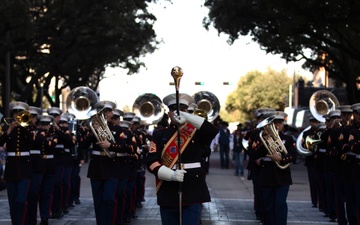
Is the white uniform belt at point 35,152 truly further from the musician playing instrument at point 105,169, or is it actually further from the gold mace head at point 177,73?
the gold mace head at point 177,73

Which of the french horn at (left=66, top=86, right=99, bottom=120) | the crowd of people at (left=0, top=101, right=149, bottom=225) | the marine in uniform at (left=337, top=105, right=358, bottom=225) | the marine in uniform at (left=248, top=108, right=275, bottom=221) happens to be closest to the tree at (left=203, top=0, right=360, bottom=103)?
the french horn at (left=66, top=86, right=99, bottom=120)

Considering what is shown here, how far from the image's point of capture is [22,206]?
1094 cm

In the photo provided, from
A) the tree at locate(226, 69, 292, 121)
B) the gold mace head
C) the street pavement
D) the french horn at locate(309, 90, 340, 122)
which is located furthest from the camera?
the tree at locate(226, 69, 292, 121)

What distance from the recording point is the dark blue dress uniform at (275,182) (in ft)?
35.7

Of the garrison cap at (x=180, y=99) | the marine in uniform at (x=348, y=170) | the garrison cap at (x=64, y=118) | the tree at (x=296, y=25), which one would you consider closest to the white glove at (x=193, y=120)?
the garrison cap at (x=180, y=99)

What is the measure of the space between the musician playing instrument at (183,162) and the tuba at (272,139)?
3.06m

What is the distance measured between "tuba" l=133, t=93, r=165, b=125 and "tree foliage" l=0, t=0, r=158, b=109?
3.95 meters

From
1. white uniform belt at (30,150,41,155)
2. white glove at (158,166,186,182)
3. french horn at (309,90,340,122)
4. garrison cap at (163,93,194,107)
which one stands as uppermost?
french horn at (309,90,340,122)

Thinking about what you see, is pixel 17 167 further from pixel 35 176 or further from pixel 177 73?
pixel 177 73

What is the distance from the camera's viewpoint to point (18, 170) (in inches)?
426

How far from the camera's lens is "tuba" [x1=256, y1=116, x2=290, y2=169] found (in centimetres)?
1088

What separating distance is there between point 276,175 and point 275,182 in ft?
0.35

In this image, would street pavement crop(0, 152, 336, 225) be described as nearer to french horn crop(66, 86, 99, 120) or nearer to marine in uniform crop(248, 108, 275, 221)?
marine in uniform crop(248, 108, 275, 221)

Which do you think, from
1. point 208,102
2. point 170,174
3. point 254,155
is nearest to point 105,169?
point 254,155
